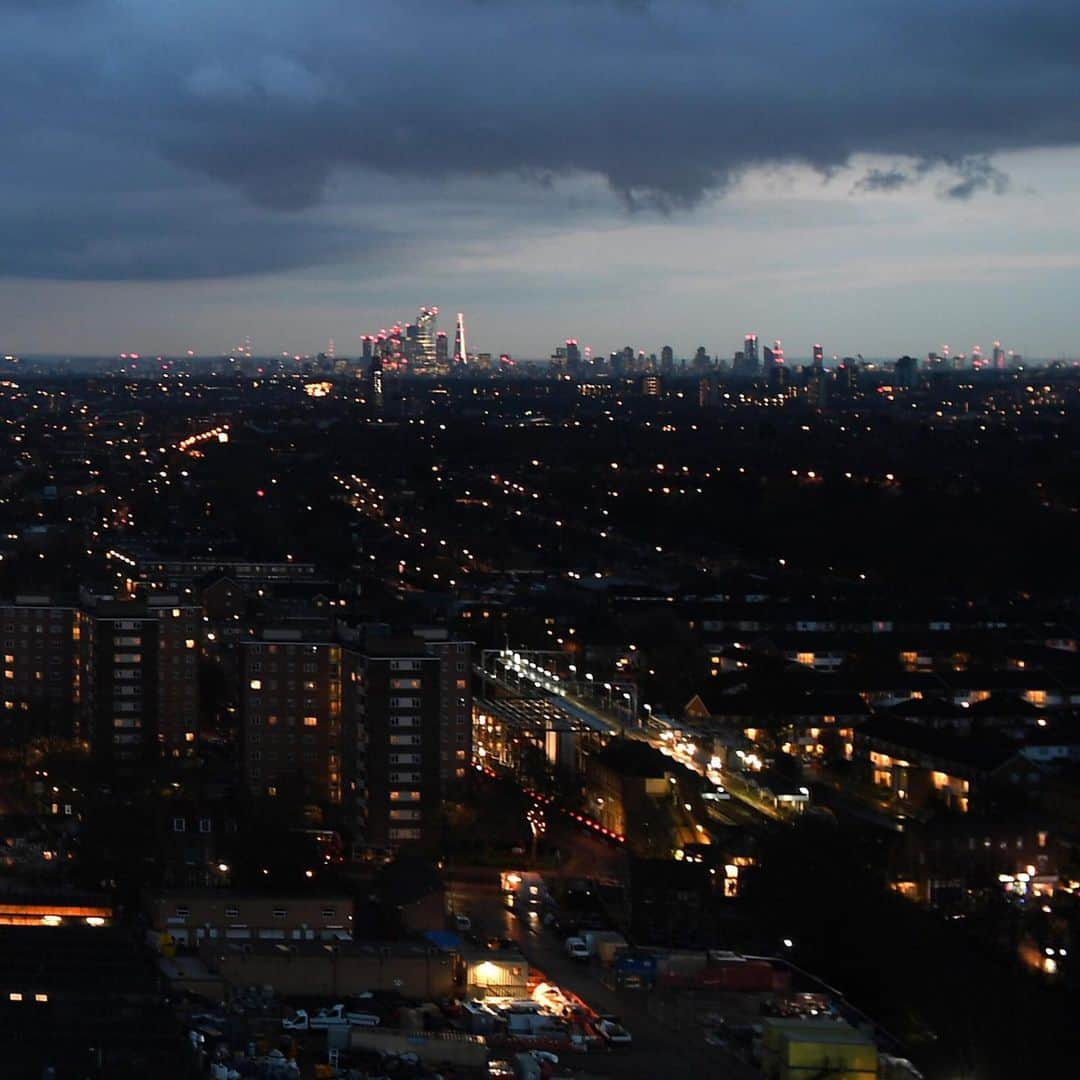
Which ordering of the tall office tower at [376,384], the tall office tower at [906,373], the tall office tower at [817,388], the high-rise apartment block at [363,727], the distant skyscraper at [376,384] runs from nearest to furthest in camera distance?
1. the high-rise apartment block at [363,727]
2. the tall office tower at [376,384]
3. the distant skyscraper at [376,384]
4. the tall office tower at [817,388]
5. the tall office tower at [906,373]

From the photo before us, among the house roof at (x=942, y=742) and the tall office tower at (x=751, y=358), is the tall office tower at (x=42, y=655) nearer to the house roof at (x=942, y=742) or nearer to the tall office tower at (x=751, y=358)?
the house roof at (x=942, y=742)

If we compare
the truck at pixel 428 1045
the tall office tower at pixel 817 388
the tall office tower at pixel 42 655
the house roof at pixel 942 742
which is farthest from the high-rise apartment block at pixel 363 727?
the tall office tower at pixel 817 388

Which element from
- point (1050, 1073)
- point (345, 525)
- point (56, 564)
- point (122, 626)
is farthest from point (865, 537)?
point (1050, 1073)

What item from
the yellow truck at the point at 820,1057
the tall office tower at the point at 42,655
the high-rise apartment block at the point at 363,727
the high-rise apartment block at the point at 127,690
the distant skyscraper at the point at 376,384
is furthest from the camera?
the distant skyscraper at the point at 376,384

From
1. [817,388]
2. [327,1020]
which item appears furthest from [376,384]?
[327,1020]

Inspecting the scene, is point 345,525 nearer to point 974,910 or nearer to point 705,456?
point 705,456

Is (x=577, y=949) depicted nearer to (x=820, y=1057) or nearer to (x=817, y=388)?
(x=820, y=1057)
